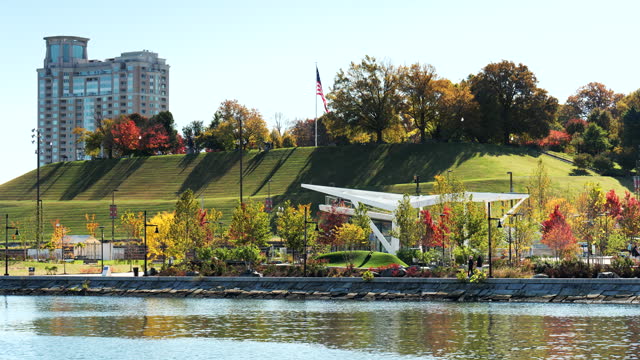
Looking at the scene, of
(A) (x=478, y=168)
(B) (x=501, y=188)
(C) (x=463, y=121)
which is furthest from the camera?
(C) (x=463, y=121)

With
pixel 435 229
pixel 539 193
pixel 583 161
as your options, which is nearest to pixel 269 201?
pixel 539 193

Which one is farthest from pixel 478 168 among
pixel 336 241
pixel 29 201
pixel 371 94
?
pixel 29 201

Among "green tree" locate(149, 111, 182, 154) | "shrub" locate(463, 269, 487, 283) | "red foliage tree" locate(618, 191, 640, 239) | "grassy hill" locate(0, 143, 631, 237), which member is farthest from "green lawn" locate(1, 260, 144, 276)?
"green tree" locate(149, 111, 182, 154)

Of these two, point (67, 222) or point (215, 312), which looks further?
point (67, 222)

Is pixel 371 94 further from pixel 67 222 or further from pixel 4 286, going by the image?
pixel 4 286

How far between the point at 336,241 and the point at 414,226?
7.64m

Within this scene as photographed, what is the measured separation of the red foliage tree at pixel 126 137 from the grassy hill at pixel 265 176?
213 inches

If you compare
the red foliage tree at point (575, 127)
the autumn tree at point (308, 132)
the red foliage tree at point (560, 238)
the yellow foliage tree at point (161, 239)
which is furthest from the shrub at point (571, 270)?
the autumn tree at point (308, 132)

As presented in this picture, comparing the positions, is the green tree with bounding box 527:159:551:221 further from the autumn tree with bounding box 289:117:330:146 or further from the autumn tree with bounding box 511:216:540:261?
the autumn tree with bounding box 289:117:330:146

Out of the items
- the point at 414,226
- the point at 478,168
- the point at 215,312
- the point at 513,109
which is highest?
the point at 513,109

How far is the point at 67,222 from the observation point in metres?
126

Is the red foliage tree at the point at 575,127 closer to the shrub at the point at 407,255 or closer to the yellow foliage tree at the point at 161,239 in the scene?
the yellow foliage tree at the point at 161,239

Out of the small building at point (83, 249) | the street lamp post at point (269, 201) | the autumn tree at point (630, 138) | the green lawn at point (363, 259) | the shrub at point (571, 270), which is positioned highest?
the autumn tree at point (630, 138)

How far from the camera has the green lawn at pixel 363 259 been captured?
69.6 m
